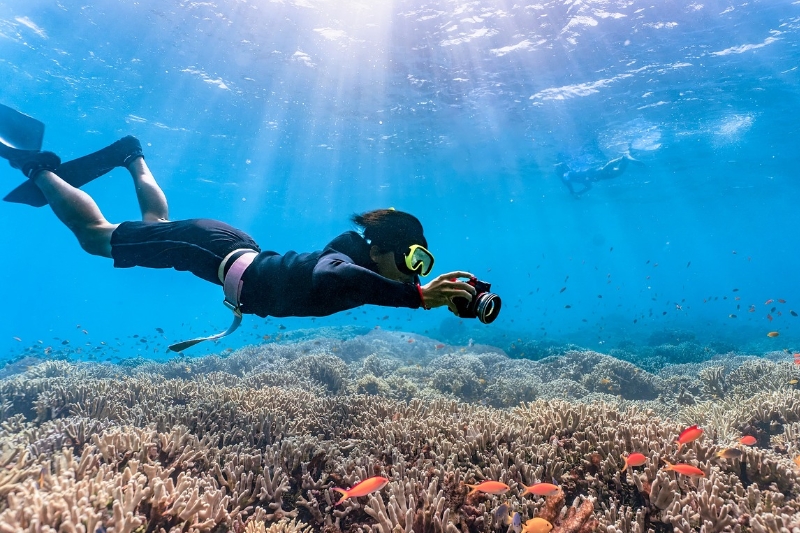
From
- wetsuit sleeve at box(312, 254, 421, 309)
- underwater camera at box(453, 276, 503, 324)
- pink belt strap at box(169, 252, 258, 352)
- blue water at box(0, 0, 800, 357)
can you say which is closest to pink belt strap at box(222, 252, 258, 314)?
pink belt strap at box(169, 252, 258, 352)

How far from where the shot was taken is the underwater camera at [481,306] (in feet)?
8.11

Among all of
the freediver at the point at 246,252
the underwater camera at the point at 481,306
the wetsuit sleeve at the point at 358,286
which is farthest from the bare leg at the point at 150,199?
the underwater camera at the point at 481,306

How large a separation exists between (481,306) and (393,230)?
1157 mm

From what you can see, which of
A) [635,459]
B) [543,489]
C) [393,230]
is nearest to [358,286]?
[393,230]

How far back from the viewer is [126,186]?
38250 mm

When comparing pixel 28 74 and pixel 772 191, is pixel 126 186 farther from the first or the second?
pixel 772 191

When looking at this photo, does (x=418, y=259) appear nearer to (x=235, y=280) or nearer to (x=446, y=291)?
(x=446, y=291)

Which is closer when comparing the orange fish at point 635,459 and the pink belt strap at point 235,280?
the orange fish at point 635,459

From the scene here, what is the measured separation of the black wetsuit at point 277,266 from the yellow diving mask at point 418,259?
0.27m

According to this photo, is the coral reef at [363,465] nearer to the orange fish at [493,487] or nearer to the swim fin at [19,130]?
the orange fish at [493,487]

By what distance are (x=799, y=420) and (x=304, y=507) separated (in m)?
6.88

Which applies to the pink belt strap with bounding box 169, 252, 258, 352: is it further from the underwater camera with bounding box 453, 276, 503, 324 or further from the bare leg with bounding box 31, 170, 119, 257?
the underwater camera with bounding box 453, 276, 503, 324

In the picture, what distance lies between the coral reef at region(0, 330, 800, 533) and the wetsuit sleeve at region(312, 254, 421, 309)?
5.79 ft

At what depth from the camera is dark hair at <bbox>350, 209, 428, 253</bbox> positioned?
328 centimetres
